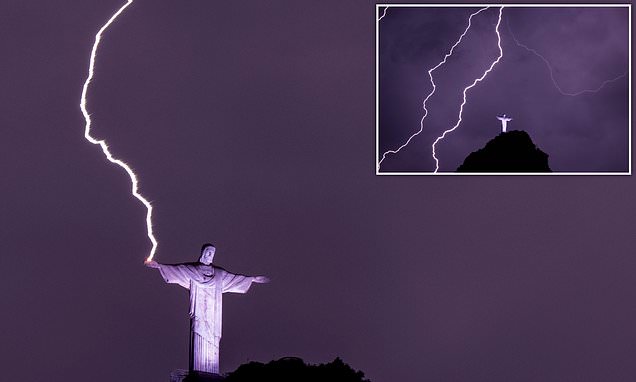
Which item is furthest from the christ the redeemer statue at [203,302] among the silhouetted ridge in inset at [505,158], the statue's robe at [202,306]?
the silhouetted ridge in inset at [505,158]

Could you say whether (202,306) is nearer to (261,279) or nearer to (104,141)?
(261,279)

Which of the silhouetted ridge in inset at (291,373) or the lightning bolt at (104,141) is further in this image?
the lightning bolt at (104,141)

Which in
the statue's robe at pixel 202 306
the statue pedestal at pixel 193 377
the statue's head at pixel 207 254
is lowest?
the statue pedestal at pixel 193 377

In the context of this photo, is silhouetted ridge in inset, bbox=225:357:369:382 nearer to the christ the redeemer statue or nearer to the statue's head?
the christ the redeemer statue

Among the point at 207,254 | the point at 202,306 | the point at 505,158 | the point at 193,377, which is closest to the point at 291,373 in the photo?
the point at 193,377

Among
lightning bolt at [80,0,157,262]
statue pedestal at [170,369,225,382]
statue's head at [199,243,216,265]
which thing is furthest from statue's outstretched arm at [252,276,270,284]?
lightning bolt at [80,0,157,262]

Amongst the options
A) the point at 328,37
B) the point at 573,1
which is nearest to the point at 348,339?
the point at 328,37

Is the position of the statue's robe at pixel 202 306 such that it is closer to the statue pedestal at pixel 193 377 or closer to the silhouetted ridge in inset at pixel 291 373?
the statue pedestal at pixel 193 377
